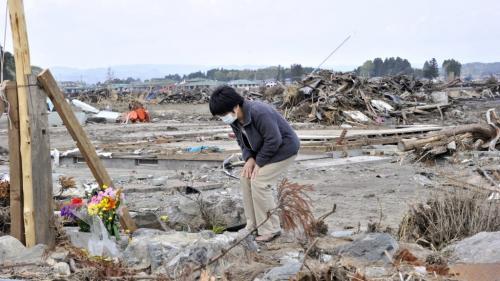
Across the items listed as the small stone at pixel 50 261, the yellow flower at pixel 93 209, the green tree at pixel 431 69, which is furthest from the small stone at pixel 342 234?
the green tree at pixel 431 69

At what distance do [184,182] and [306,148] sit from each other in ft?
17.5

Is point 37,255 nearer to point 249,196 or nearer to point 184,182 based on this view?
point 249,196

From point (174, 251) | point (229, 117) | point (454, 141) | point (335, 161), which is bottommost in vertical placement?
point (335, 161)

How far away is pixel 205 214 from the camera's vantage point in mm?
7160

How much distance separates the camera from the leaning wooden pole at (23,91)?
5.65 meters

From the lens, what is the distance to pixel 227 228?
715 centimetres

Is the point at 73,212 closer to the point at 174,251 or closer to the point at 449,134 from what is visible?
the point at 174,251

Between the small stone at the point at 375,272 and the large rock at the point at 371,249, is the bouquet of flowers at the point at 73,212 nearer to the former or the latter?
the large rock at the point at 371,249

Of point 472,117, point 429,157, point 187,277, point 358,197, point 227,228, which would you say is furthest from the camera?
point 472,117

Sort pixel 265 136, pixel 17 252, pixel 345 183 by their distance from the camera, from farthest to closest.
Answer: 1. pixel 345 183
2. pixel 265 136
3. pixel 17 252

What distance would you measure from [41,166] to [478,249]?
362 centimetres

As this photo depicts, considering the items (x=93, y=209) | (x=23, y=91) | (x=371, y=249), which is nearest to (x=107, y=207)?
(x=93, y=209)

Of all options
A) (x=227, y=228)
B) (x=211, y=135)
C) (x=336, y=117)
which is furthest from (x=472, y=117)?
(x=227, y=228)

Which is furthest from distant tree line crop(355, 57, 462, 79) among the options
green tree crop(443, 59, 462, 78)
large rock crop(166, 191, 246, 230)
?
large rock crop(166, 191, 246, 230)
